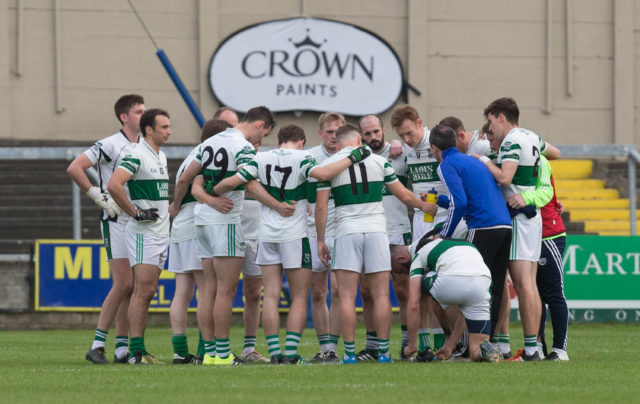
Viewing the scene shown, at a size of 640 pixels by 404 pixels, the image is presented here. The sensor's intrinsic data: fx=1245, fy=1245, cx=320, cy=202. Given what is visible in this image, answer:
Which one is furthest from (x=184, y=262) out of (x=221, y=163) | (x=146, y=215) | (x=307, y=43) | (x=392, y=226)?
(x=307, y=43)

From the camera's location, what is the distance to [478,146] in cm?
1141

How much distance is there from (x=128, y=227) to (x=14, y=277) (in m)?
7.41

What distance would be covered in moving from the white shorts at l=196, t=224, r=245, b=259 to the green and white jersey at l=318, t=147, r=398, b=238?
0.84m

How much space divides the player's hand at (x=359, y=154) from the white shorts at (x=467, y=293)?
117 centimetres

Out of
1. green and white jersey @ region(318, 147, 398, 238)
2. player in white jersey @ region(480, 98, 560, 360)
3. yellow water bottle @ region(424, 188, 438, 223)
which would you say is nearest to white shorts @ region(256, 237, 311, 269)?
green and white jersey @ region(318, 147, 398, 238)

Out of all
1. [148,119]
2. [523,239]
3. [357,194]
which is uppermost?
[148,119]

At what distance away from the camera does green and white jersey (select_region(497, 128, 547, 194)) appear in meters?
10.5

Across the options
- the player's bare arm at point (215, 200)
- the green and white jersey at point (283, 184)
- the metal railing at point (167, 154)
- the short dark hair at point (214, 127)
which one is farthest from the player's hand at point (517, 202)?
the metal railing at point (167, 154)

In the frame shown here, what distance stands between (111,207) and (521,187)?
3.61 meters

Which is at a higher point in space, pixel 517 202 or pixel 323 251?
pixel 517 202

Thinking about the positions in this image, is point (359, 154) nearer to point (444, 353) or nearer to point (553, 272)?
point (444, 353)

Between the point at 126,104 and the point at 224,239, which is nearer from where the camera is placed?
the point at 224,239

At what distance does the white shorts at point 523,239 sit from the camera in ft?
34.9

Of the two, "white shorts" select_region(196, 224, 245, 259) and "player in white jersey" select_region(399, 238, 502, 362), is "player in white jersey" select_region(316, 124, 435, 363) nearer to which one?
"player in white jersey" select_region(399, 238, 502, 362)
